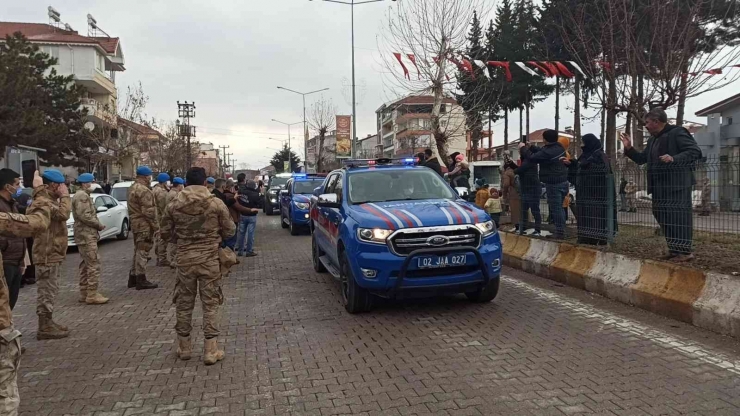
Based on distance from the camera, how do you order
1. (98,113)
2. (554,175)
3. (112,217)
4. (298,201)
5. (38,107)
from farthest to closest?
1. (98,113)
2. (38,107)
3. (298,201)
4. (112,217)
5. (554,175)

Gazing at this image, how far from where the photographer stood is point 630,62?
14656 mm

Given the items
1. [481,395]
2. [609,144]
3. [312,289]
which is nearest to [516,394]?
[481,395]

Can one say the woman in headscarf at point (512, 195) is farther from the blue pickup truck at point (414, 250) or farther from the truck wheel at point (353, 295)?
the truck wheel at point (353, 295)

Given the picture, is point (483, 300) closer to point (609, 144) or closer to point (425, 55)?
point (425, 55)

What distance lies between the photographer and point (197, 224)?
517 centimetres

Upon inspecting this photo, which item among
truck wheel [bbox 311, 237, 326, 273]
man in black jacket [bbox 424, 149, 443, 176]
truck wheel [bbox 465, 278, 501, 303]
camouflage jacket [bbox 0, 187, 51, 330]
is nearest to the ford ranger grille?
truck wheel [bbox 465, 278, 501, 303]

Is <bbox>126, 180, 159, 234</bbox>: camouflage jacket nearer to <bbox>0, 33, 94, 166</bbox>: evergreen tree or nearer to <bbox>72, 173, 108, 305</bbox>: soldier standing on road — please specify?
<bbox>72, 173, 108, 305</bbox>: soldier standing on road

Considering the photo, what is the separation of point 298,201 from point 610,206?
1028 centimetres

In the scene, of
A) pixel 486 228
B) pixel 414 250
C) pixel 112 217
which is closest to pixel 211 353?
pixel 414 250

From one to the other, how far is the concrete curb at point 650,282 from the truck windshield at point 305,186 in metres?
9.95

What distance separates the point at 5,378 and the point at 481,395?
3101 millimetres

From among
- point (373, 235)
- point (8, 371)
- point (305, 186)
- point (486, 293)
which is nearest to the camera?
point (8, 371)

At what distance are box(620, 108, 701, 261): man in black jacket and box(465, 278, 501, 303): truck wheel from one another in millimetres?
2095

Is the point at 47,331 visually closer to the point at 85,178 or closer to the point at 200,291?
the point at 200,291
